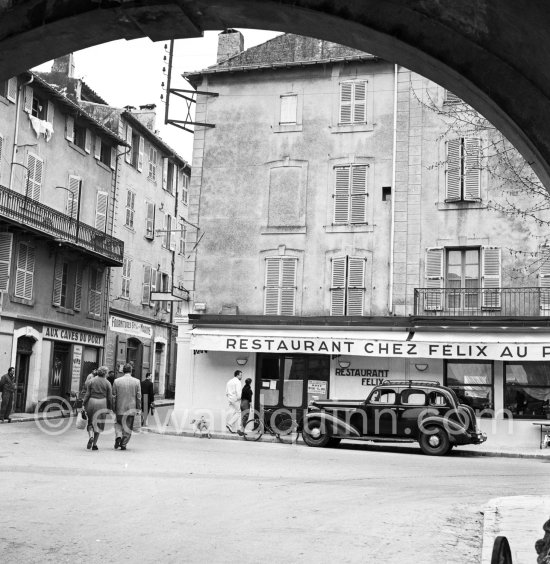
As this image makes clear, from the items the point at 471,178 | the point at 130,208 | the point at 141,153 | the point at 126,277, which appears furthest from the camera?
the point at 141,153

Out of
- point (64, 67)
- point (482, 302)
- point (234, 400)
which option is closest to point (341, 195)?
point (482, 302)

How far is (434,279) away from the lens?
2572cm

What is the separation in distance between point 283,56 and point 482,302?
11032 millimetres

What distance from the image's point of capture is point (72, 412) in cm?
3272

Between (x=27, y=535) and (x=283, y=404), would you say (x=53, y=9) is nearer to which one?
(x=27, y=535)

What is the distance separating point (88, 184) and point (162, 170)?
9.57 metres

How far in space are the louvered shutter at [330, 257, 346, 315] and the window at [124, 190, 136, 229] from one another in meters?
16.7

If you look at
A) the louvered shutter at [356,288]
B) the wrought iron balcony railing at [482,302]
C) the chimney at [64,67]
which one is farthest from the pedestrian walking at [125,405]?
the chimney at [64,67]

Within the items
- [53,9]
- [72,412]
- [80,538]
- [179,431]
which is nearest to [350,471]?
[80,538]

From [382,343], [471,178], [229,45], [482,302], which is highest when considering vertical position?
[229,45]

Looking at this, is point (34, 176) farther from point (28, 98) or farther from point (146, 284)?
point (146, 284)

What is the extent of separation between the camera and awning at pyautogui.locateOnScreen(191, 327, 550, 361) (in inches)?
937

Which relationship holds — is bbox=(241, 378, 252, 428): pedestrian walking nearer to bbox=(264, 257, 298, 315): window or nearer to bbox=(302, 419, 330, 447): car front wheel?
bbox=(302, 419, 330, 447): car front wheel

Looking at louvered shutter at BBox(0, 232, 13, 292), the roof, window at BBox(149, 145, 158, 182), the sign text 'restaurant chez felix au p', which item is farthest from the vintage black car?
window at BBox(149, 145, 158, 182)
